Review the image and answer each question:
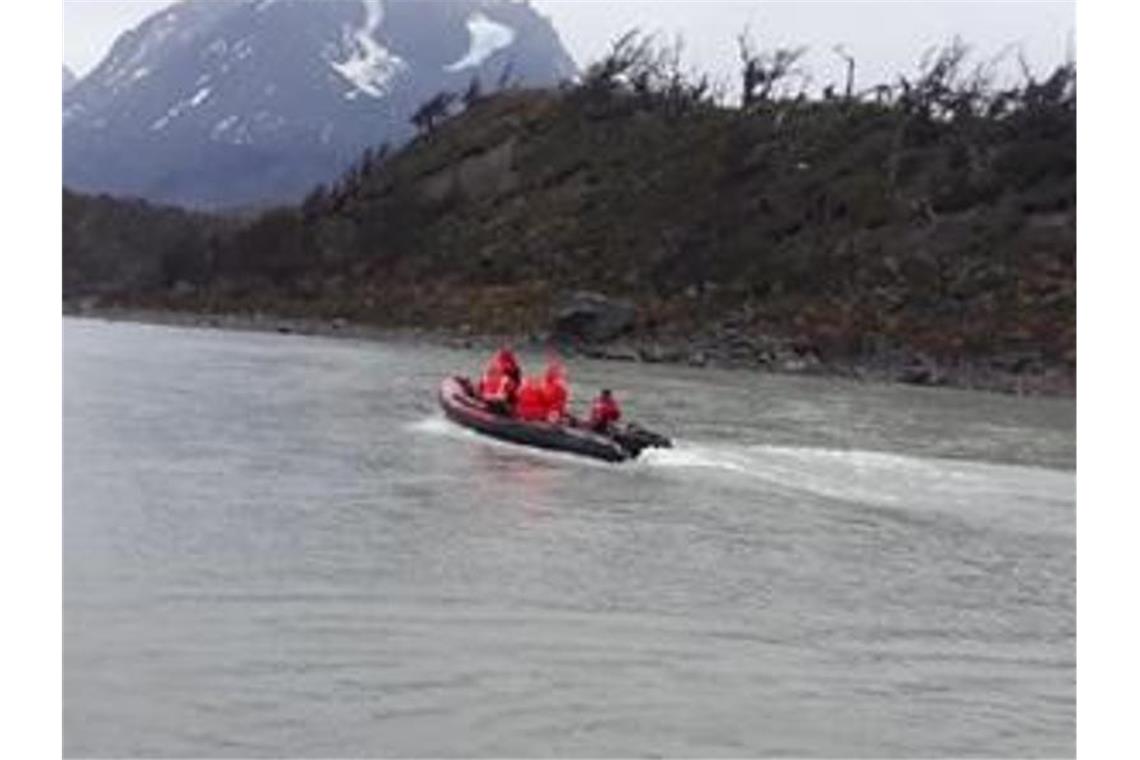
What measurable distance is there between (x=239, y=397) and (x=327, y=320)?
38.5 meters

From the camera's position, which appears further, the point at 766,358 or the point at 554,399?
the point at 766,358

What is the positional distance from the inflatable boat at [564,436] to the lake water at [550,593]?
0.77ft

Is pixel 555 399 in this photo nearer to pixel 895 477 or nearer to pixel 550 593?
pixel 895 477

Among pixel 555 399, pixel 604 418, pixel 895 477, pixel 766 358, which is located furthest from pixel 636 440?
pixel 766 358

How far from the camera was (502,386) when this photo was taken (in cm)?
2636

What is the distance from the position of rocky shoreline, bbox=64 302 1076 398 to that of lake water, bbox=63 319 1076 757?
17599mm

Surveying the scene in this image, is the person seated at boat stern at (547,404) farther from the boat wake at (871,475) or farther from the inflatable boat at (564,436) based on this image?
the boat wake at (871,475)

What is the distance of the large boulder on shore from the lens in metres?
56.1

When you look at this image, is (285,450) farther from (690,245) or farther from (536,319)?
(690,245)

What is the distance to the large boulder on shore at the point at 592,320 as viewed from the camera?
56.1 metres

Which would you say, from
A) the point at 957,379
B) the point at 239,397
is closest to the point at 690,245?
the point at 957,379

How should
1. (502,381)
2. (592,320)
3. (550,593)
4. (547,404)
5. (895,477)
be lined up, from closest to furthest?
(550,593) → (895,477) → (547,404) → (502,381) → (592,320)

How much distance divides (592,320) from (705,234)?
1399 centimetres

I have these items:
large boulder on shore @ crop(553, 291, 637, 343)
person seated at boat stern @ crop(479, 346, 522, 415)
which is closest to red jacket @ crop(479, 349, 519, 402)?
person seated at boat stern @ crop(479, 346, 522, 415)
